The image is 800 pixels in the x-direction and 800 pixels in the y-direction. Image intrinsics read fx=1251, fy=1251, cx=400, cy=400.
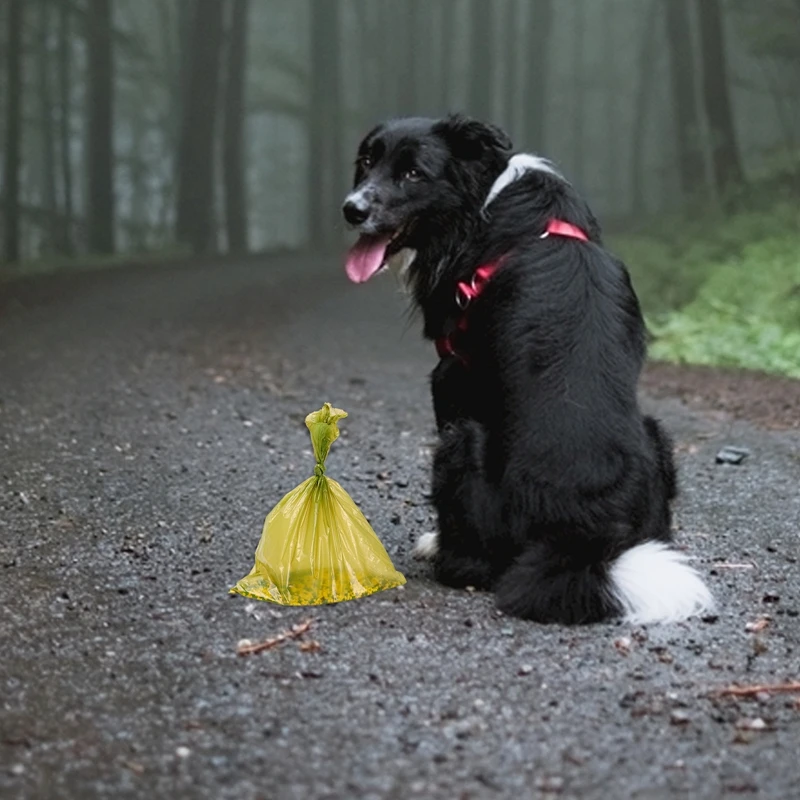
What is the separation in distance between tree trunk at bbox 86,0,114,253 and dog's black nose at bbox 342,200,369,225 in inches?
874

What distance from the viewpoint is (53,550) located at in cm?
557

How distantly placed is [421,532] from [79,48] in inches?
1579

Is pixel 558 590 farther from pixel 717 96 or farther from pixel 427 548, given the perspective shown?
pixel 717 96

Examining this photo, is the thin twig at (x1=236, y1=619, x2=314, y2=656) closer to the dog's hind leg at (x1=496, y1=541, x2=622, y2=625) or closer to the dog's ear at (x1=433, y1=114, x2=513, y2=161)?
the dog's hind leg at (x1=496, y1=541, x2=622, y2=625)

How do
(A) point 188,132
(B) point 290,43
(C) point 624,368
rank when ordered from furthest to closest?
(B) point 290,43 < (A) point 188,132 < (C) point 624,368

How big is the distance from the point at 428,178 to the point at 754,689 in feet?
7.78

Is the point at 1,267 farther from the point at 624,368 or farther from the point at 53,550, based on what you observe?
the point at 624,368

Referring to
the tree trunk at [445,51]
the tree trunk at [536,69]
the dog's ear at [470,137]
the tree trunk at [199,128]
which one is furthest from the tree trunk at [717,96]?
the tree trunk at [445,51]

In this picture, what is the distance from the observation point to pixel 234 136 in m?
30.9

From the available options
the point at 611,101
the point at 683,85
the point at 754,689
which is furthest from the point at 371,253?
the point at 611,101

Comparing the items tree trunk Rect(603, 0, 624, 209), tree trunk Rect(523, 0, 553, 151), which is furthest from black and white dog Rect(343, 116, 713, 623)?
tree trunk Rect(603, 0, 624, 209)

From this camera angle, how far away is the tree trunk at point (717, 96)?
72.4 ft

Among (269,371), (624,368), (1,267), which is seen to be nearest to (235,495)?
(624,368)

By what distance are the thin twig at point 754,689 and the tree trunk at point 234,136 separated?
27368 mm
